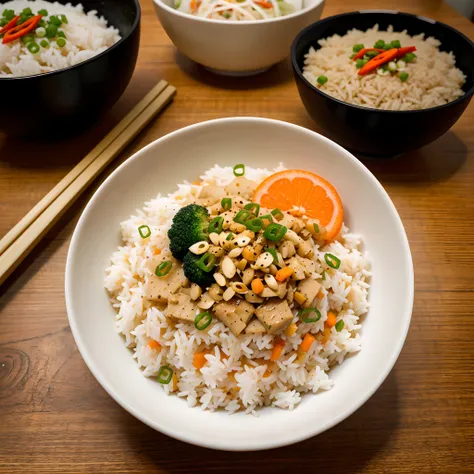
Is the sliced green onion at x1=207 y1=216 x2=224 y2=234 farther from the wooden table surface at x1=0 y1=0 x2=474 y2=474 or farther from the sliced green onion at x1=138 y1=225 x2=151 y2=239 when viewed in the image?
the wooden table surface at x1=0 y1=0 x2=474 y2=474

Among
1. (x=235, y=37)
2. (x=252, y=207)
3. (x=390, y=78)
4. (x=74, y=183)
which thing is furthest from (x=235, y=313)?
(x=235, y=37)

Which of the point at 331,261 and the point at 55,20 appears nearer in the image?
the point at 331,261

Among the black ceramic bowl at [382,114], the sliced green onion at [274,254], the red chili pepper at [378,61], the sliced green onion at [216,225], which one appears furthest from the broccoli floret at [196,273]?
the red chili pepper at [378,61]

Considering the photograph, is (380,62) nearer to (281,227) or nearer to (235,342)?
(281,227)

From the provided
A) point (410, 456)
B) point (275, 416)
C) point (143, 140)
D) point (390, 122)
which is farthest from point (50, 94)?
point (410, 456)

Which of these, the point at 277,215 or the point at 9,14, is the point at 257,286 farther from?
the point at 9,14

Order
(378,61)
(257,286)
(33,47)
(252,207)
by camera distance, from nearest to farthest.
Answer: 1. (257,286)
2. (252,207)
3. (33,47)
4. (378,61)
